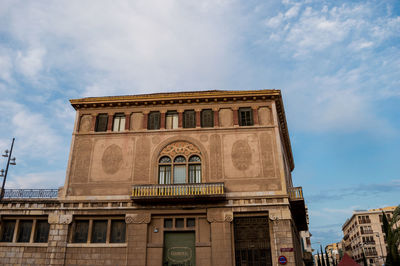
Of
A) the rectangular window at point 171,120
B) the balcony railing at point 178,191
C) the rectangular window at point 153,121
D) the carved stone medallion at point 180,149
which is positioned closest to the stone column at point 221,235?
the balcony railing at point 178,191

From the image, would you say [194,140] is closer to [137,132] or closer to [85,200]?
[137,132]

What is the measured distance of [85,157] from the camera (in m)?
25.4

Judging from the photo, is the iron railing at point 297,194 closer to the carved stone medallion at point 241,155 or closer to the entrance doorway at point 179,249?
the carved stone medallion at point 241,155

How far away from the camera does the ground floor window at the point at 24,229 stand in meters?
23.7

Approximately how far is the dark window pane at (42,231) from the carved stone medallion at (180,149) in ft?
32.8

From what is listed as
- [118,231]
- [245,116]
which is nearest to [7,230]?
[118,231]

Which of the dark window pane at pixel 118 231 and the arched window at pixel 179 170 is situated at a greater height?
the arched window at pixel 179 170

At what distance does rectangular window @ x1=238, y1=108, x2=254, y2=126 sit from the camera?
2566 centimetres

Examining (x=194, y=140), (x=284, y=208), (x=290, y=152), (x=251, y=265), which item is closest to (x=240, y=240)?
(x=251, y=265)

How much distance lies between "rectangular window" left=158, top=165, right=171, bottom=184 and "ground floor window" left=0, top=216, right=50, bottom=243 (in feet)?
29.1

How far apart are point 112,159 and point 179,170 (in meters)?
5.29

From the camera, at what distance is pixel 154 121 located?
26312 millimetres

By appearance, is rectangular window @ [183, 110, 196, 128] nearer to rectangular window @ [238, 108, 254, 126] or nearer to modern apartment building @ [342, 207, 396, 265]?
rectangular window @ [238, 108, 254, 126]

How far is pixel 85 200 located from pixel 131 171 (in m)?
3.87
